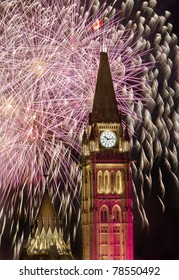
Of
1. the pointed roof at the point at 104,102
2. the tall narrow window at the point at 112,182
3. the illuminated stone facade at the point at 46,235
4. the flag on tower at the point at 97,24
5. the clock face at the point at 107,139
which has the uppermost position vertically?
the flag on tower at the point at 97,24

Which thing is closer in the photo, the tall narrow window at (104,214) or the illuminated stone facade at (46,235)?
the illuminated stone facade at (46,235)

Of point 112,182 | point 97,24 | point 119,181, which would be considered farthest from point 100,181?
point 97,24

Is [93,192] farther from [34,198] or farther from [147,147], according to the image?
[147,147]

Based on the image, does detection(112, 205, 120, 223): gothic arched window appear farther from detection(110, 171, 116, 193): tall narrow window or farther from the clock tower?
detection(110, 171, 116, 193): tall narrow window

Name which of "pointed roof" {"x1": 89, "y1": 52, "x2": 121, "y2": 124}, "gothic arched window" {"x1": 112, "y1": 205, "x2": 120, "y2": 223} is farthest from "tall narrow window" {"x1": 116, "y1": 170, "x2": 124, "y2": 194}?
"pointed roof" {"x1": 89, "y1": 52, "x2": 121, "y2": 124}

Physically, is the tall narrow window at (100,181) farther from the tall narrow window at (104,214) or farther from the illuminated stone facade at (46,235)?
the illuminated stone facade at (46,235)

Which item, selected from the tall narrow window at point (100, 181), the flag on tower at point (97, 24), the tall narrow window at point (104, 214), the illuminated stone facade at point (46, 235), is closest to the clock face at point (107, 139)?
the tall narrow window at point (100, 181)

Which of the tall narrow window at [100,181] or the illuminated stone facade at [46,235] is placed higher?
the tall narrow window at [100,181]
